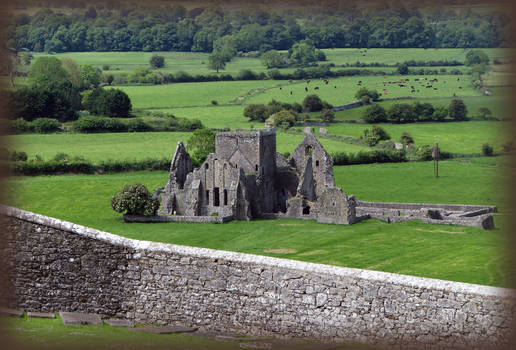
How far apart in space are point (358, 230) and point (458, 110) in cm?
6259

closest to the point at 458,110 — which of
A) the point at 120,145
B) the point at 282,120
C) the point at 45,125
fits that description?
the point at 282,120

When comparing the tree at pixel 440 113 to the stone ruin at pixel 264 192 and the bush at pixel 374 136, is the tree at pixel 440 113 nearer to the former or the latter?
the bush at pixel 374 136

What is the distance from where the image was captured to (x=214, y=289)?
1498 cm

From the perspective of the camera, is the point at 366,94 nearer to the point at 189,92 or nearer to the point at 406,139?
the point at 406,139

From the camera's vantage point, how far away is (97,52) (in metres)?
114

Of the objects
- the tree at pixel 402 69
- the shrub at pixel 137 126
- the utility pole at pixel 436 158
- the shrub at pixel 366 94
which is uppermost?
the tree at pixel 402 69

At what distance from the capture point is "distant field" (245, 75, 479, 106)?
119625mm

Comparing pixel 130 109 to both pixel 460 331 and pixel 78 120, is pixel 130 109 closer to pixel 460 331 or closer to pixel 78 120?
pixel 78 120

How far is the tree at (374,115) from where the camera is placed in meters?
109

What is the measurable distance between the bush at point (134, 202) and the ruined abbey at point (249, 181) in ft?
7.17

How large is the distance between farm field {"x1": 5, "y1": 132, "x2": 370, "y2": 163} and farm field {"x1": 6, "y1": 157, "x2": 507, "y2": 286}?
19.8ft

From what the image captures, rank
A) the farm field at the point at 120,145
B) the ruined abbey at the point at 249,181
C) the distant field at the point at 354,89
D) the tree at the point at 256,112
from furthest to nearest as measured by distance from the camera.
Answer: the distant field at the point at 354,89, the tree at the point at 256,112, the farm field at the point at 120,145, the ruined abbey at the point at 249,181

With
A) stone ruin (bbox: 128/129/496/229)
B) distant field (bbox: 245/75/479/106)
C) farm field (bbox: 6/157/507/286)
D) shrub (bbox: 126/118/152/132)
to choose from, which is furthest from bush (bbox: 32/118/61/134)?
distant field (bbox: 245/75/479/106)

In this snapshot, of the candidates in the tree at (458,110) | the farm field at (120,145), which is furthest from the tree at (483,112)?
the farm field at (120,145)
